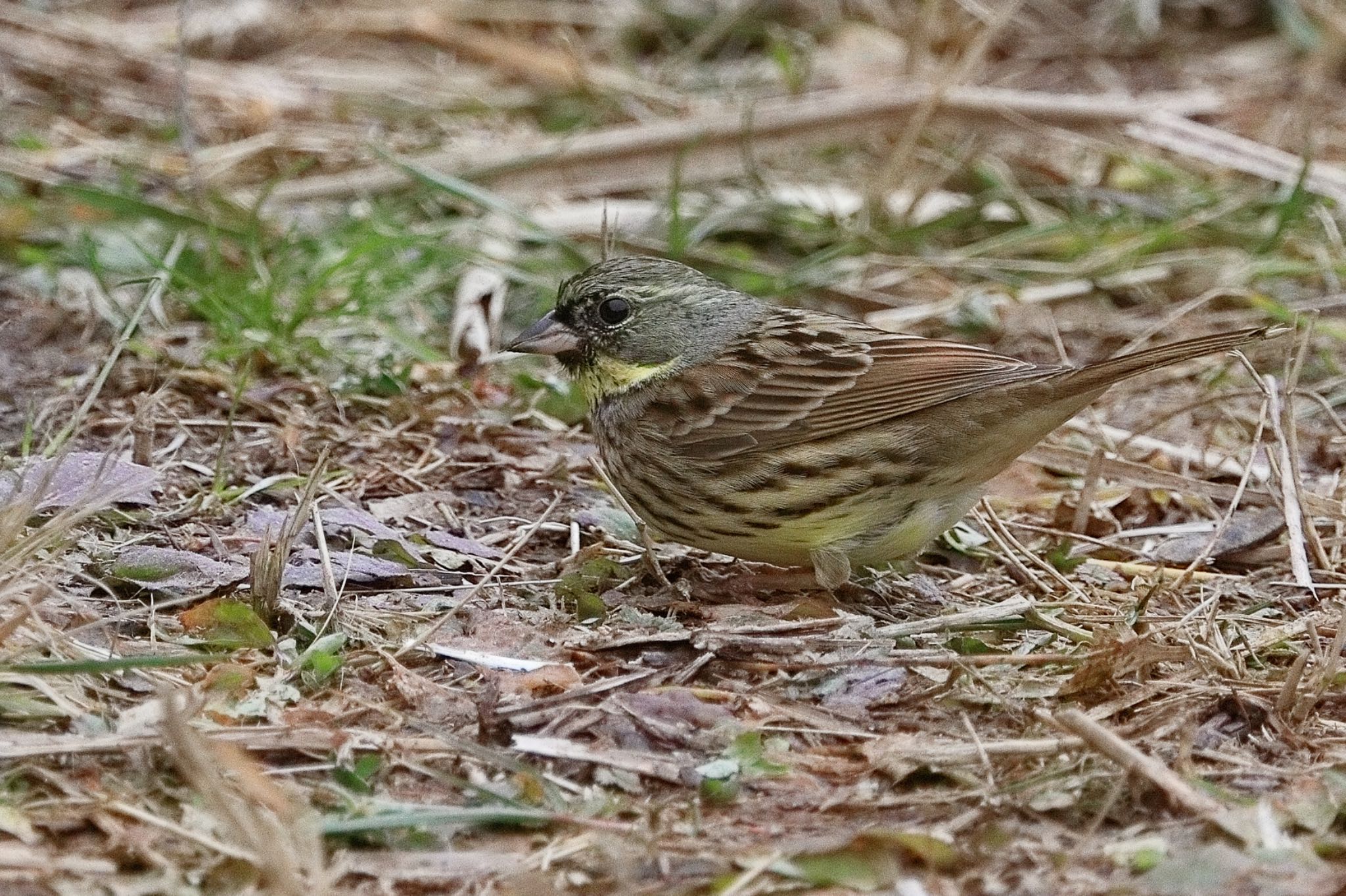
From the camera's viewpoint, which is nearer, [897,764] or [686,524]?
[897,764]

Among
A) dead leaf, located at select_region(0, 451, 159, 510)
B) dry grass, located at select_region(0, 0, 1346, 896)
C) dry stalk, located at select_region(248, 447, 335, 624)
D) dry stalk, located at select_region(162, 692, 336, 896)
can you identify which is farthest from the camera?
dead leaf, located at select_region(0, 451, 159, 510)

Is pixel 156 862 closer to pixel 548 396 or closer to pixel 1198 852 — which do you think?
pixel 1198 852

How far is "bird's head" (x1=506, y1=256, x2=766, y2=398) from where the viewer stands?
4.83 metres

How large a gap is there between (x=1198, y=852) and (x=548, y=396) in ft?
10.4

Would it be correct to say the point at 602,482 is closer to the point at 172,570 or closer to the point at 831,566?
the point at 831,566

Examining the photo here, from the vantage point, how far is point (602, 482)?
5.20 m

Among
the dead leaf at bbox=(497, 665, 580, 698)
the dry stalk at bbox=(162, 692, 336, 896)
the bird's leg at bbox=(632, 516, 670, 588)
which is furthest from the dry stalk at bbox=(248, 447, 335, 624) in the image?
the bird's leg at bbox=(632, 516, 670, 588)

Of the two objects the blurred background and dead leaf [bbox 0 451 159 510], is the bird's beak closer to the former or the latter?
the blurred background

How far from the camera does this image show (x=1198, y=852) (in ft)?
9.87

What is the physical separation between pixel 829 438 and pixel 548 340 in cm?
88

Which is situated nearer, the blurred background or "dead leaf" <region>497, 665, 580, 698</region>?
"dead leaf" <region>497, 665, 580, 698</region>

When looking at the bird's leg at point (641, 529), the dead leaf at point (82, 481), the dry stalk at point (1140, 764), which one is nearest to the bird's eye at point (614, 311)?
the bird's leg at point (641, 529)

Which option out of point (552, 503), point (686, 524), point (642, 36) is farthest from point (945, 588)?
point (642, 36)

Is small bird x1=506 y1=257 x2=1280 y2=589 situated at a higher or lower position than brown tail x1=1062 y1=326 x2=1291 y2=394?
lower
